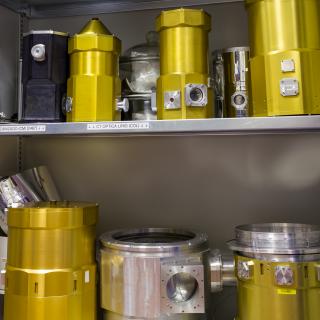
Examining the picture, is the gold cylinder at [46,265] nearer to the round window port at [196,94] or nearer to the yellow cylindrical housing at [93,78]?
the yellow cylindrical housing at [93,78]

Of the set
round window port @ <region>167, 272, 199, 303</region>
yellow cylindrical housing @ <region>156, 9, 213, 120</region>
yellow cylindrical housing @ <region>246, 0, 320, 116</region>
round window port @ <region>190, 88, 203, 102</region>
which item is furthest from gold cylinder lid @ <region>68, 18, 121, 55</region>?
round window port @ <region>167, 272, 199, 303</region>

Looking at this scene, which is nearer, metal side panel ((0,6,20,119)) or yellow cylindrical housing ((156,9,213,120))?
yellow cylindrical housing ((156,9,213,120))

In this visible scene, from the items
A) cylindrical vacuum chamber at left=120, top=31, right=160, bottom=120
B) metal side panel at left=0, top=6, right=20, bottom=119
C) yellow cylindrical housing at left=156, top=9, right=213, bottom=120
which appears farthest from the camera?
metal side panel at left=0, top=6, right=20, bottom=119

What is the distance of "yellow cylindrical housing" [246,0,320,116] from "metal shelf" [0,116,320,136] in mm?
27

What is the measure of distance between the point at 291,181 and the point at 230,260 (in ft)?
1.13

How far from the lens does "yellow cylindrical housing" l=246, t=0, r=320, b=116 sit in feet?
2.89

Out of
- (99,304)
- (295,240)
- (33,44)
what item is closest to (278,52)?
(295,240)

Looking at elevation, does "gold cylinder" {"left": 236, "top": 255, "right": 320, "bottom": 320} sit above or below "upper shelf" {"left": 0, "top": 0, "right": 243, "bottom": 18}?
below

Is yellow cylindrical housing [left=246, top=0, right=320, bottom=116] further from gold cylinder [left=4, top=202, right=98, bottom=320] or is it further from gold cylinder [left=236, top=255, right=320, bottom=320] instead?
gold cylinder [left=4, top=202, right=98, bottom=320]

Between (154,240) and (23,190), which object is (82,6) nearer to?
(23,190)

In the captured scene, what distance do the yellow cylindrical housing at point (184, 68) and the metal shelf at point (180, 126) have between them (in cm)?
4

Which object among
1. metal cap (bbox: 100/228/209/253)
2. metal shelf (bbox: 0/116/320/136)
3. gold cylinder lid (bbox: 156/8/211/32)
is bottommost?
metal cap (bbox: 100/228/209/253)

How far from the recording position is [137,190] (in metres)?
1.34

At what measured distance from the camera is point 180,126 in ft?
3.07
